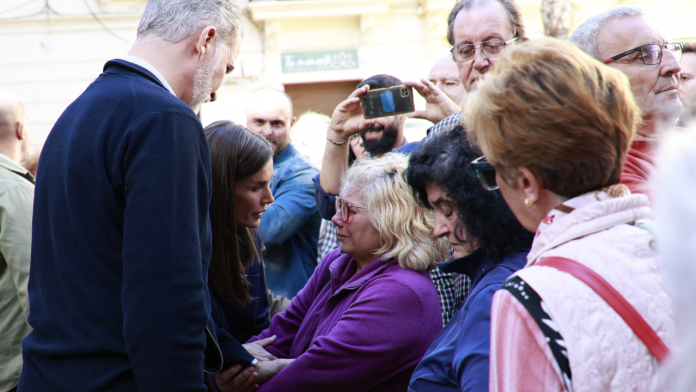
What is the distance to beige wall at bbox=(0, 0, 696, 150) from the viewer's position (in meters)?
9.00

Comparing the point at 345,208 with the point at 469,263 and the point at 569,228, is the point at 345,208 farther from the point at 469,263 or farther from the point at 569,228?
the point at 569,228

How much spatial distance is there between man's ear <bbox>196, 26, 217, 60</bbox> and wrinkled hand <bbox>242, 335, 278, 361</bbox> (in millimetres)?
1159

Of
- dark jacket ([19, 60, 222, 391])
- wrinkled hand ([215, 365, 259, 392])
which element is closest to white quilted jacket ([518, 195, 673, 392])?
dark jacket ([19, 60, 222, 391])

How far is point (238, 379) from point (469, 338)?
3.29 feet

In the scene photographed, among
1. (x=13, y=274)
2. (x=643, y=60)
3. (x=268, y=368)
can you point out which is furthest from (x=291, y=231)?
(x=643, y=60)

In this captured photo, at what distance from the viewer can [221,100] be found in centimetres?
925

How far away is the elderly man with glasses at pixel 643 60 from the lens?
1.91 metres

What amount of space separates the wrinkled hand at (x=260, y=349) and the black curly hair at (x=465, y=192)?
855 mm

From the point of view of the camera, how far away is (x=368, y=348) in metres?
2.03

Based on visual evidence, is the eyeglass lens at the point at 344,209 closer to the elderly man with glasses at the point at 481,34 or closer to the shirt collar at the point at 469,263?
the elderly man with glasses at the point at 481,34

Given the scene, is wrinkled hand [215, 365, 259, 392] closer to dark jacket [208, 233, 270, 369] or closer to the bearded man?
dark jacket [208, 233, 270, 369]

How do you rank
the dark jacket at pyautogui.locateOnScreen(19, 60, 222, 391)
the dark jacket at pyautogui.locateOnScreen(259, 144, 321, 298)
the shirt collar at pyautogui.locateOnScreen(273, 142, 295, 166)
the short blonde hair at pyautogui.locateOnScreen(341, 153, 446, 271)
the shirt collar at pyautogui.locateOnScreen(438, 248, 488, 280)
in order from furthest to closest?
the shirt collar at pyautogui.locateOnScreen(273, 142, 295, 166) → the dark jacket at pyautogui.locateOnScreen(259, 144, 321, 298) → the short blonde hair at pyautogui.locateOnScreen(341, 153, 446, 271) → the shirt collar at pyautogui.locateOnScreen(438, 248, 488, 280) → the dark jacket at pyautogui.locateOnScreen(19, 60, 222, 391)

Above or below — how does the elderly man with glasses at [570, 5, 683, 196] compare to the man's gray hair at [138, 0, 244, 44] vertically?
below

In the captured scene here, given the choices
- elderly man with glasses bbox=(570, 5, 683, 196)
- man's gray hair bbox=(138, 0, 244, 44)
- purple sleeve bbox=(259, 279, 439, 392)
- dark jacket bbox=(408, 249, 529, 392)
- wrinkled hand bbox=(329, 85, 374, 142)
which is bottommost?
purple sleeve bbox=(259, 279, 439, 392)
